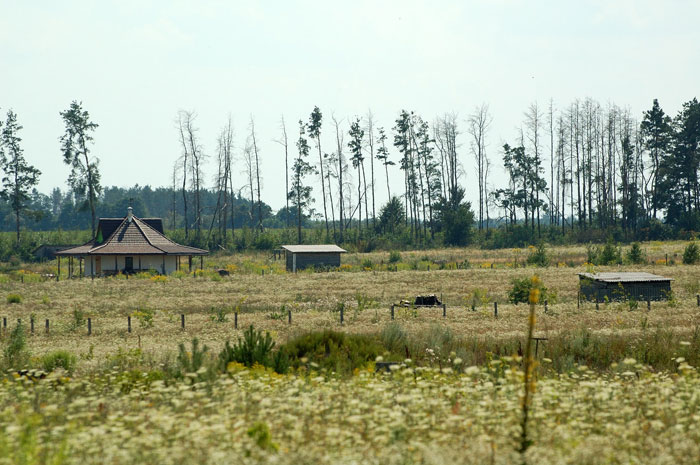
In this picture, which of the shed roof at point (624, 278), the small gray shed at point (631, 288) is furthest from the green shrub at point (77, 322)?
the shed roof at point (624, 278)

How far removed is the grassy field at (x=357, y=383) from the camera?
6145 mm

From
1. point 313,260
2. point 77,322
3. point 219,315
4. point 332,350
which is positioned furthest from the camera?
point 313,260

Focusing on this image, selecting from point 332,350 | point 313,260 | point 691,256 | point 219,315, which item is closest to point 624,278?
point 219,315

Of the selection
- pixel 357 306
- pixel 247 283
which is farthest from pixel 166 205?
pixel 357 306

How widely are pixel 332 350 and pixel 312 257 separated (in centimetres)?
3539

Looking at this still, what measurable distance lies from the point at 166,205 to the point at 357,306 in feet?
500

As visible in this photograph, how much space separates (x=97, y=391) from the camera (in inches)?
395

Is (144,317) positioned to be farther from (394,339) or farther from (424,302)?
(394,339)

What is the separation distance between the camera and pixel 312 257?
160ft

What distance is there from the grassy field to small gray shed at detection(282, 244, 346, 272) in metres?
9.93

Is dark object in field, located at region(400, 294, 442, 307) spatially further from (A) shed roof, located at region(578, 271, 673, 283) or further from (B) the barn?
(B) the barn

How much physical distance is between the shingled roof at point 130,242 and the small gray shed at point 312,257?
6561 millimetres

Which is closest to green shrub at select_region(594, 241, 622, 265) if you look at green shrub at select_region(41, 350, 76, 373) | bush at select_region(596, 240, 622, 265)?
bush at select_region(596, 240, 622, 265)

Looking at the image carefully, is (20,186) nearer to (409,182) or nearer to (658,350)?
(409,182)
